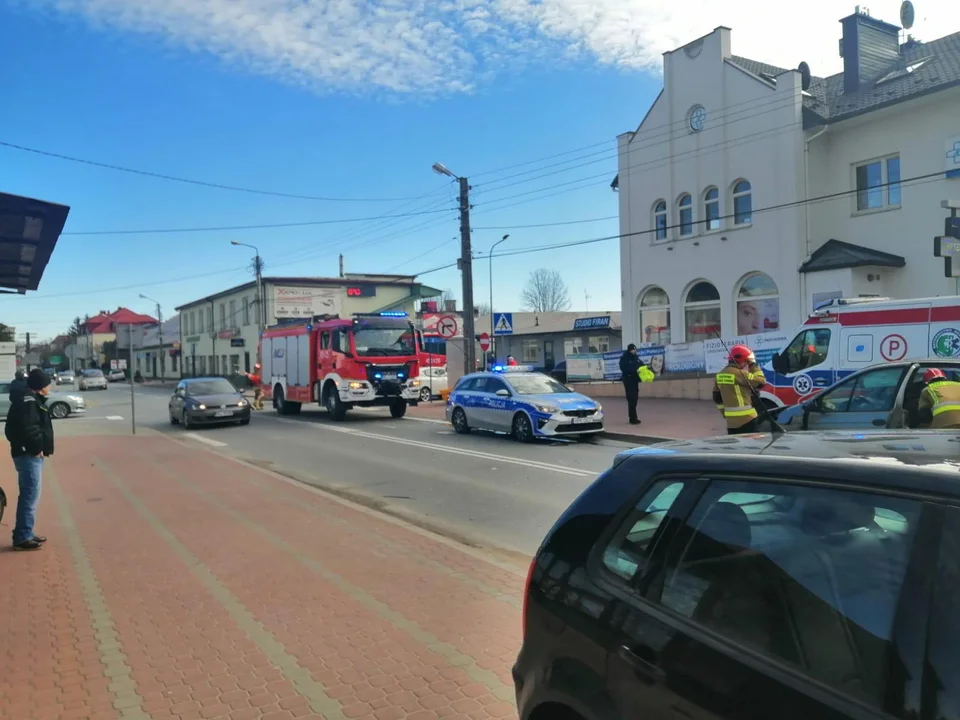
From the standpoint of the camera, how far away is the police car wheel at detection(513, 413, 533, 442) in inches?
608

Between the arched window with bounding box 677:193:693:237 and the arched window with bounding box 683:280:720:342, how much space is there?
1.95 meters

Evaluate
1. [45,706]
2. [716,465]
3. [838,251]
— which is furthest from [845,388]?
[838,251]

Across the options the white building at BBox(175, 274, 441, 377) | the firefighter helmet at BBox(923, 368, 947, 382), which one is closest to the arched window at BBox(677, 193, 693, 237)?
the firefighter helmet at BBox(923, 368, 947, 382)

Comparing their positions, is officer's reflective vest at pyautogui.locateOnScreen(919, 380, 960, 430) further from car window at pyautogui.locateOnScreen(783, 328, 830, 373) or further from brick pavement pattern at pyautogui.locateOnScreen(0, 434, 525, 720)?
car window at pyautogui.locateOnScreen(783, 328, 830, 373)

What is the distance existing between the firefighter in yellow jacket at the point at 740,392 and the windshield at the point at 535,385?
742 centimetres

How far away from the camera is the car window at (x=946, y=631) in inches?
62.1

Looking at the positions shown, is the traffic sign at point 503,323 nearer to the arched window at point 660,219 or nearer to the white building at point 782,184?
the white building at point 782,184

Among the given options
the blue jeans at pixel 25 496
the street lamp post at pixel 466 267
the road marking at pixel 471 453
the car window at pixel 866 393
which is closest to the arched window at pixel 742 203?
the street lamp post at pixel 466 267

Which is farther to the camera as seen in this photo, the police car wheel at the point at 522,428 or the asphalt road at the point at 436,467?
the police car wheel at the point at 522,428

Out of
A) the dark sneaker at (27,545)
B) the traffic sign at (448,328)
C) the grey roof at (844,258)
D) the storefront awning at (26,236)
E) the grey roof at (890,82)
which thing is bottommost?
the dark sneaker at (27,545)

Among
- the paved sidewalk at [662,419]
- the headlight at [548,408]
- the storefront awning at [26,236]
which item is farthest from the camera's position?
the paved sidewalk at [662,419]

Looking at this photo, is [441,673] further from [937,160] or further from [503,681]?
[937,160]

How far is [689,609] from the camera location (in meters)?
2.14

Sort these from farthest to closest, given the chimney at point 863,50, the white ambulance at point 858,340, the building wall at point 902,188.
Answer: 1. the chimney at point 863,50
2. the building wall at point 902,188
3. the white ambulance at point 858,340
